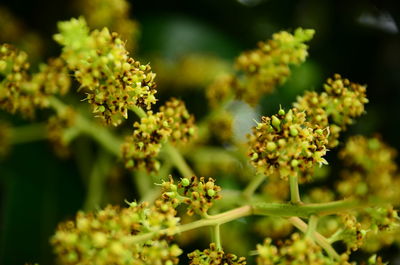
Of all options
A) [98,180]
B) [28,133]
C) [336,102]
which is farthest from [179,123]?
[28,133]

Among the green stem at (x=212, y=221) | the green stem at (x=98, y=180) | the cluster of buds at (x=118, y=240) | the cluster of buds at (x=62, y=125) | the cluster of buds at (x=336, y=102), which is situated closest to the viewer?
the cluster of buds at (x=118, y=240)

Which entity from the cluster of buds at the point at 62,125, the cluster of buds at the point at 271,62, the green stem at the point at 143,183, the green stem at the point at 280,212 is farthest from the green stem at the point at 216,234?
the cluster of buds at the point at 62,125

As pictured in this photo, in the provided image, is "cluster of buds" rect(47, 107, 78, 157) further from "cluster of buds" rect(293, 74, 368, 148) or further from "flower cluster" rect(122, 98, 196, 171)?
"cluster of buds" rect(293, 74, 368, 148)

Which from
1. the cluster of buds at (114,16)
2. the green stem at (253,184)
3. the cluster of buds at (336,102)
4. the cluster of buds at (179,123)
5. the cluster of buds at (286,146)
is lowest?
the cluster of buds at (286,146)

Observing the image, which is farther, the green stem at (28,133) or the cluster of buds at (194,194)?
the green stem at (28,133)

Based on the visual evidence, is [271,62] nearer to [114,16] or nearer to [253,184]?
[253,184]

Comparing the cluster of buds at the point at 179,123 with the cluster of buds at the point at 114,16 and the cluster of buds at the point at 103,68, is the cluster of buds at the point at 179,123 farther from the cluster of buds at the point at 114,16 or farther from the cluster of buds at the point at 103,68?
the cluster of buds at the point at 114,16

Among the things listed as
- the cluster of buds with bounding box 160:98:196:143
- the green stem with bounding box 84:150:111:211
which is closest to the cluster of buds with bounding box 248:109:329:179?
the cluster of buds with bounding box 160:98:196:143

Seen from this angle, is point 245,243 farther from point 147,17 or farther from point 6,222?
point 147,17
